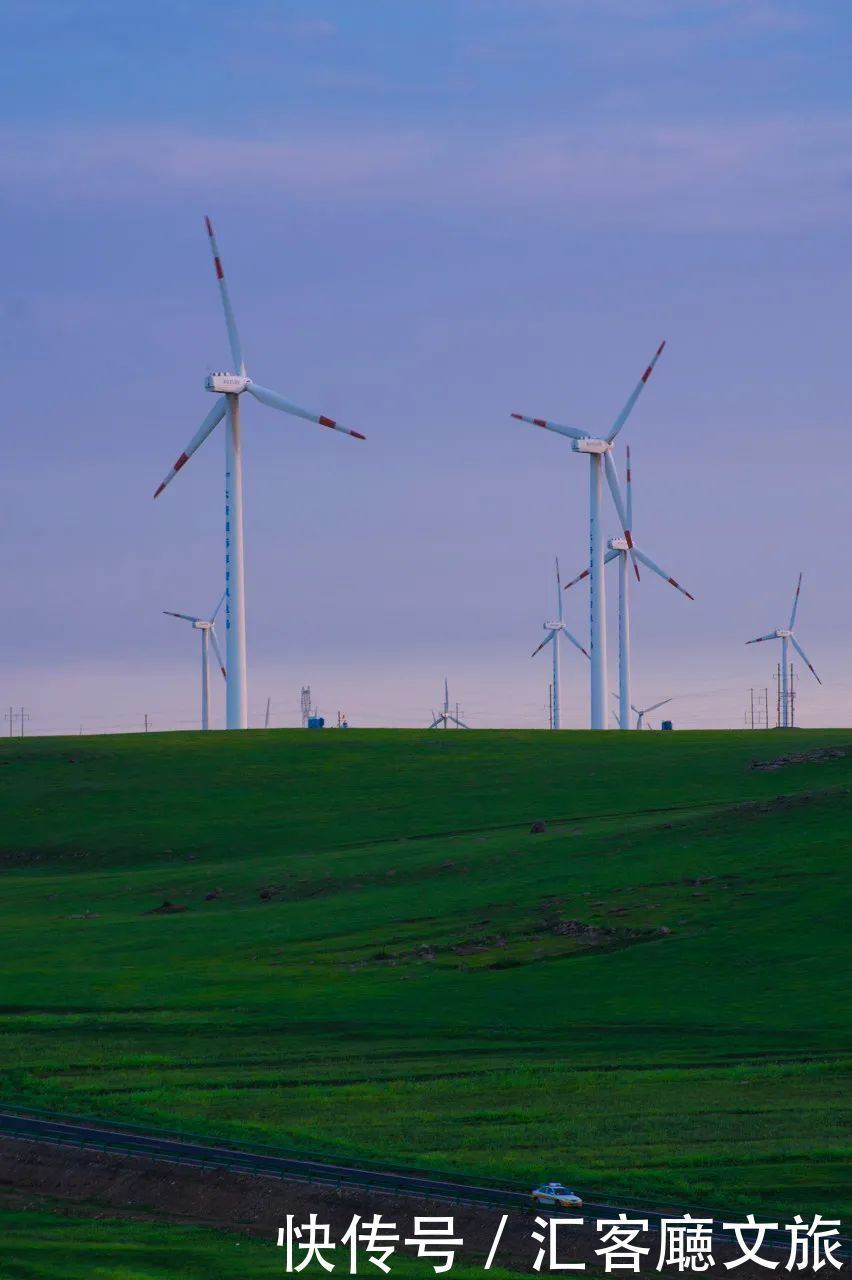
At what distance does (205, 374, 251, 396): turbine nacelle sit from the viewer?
5664 inches

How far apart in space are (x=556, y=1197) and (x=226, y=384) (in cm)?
10997

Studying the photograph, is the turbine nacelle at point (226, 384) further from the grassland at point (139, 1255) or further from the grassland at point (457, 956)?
the grassland at point (139, 1255)

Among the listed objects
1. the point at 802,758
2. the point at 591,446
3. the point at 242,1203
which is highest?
the point at 591,446

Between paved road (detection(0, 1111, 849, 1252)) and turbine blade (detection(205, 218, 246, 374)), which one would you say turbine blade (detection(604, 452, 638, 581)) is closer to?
turbine blade (detection(205, 218, 246, 374))

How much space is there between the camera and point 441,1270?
37094 mm

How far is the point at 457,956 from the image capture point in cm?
7906

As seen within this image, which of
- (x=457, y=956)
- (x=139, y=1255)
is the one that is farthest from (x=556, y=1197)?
(x=457, y=956)

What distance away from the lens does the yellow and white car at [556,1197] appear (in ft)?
131

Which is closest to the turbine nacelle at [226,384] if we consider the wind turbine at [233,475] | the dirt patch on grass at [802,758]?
the wind turbine at [233,475]

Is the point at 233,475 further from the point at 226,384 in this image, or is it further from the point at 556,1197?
the point at 556,1197

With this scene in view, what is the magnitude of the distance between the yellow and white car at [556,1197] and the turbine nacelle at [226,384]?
10915 centimetres

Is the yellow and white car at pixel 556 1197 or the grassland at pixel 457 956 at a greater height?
the grassland at pixel 457 956

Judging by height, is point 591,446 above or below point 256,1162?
above

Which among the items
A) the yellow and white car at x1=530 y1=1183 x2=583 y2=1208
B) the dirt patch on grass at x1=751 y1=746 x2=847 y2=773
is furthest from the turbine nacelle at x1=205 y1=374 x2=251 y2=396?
the yellow and white car at x1=530 y1=1183 x2=583 y2=1208
